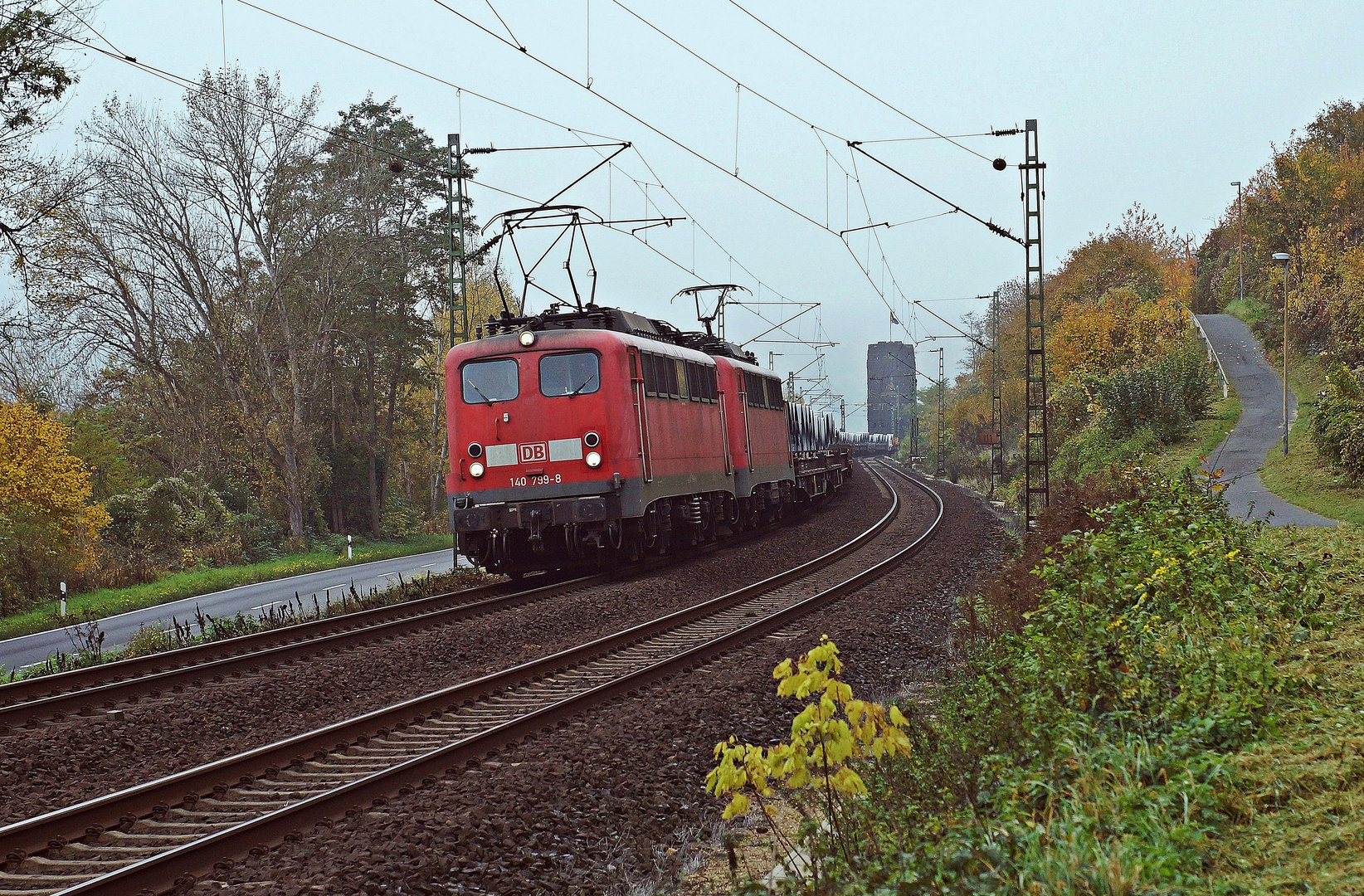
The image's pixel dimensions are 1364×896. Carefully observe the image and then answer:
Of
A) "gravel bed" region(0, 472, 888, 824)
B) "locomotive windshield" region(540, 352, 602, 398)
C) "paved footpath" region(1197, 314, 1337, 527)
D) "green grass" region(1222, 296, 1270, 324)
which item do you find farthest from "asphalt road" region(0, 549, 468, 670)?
"green grass" region(1222, 296, 1270, 324)

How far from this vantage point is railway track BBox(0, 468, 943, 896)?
18.6ft

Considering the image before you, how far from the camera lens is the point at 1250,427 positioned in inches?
1291

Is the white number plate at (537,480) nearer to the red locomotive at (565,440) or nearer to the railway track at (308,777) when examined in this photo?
the red locomotive at (565,440)

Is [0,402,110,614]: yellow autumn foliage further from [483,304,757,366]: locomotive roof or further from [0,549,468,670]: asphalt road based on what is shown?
[483,304,757,366]: locomotive roof

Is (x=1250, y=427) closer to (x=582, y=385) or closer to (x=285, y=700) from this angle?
(x=582, y=385)

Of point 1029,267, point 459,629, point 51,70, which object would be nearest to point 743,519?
point 1029,267

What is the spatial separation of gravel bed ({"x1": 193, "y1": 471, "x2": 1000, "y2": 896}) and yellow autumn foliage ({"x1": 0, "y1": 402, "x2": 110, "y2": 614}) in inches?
752

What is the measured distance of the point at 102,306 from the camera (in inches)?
1257

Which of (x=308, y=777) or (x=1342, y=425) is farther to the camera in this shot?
(x=1342, y=425)

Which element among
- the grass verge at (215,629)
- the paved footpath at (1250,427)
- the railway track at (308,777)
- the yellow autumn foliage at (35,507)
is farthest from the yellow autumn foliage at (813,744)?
the yellow autumn foliage at (35,507)

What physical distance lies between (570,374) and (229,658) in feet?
21.9

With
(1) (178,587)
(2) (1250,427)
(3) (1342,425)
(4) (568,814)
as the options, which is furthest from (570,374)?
(2) (1250,427)

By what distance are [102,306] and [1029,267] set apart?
84.3ft

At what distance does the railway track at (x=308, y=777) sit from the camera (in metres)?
5.68
